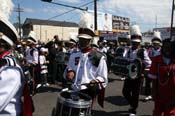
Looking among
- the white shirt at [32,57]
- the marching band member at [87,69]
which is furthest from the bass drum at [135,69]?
the white shirt at [32,57]

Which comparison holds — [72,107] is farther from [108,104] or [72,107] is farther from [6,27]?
[108,104]

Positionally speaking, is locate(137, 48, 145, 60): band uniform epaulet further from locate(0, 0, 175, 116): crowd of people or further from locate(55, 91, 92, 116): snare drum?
locate(55, 91, 92, 116): snare drum

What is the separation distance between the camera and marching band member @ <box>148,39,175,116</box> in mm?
5277

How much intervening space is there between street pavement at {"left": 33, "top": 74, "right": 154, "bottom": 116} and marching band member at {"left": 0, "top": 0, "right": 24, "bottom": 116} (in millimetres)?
5905

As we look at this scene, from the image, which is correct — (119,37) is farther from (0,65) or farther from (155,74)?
(0,65)

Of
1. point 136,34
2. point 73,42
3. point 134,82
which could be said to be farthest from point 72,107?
point 73,42

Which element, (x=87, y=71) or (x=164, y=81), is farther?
(x=87, y=71)

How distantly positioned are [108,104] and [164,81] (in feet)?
15.6

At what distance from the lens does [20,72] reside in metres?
2.91

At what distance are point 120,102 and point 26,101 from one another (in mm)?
7499

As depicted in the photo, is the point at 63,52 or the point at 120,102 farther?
the point at 63,52

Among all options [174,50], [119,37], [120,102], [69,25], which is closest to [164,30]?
[119,37]

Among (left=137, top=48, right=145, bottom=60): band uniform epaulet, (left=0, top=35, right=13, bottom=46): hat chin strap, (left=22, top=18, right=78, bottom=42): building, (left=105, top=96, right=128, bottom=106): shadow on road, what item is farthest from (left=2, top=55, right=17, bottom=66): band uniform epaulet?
(left=22, top=18, right=78, bottom=42): building

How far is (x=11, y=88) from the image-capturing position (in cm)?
281
